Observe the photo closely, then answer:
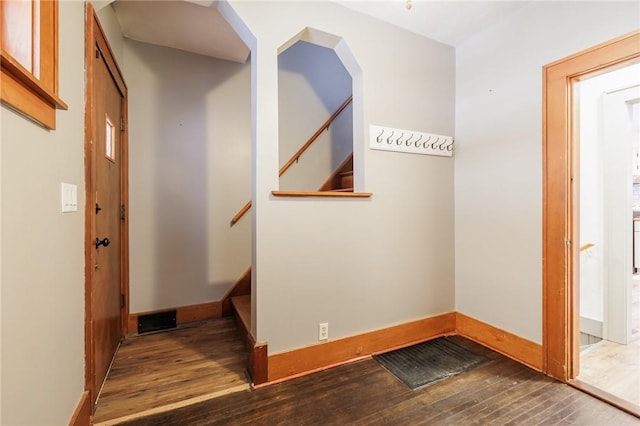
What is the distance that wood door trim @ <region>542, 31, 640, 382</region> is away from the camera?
69.7 inches

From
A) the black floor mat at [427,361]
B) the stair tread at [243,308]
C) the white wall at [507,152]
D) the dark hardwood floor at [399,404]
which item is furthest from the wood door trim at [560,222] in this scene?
the stair tread at [243,308]

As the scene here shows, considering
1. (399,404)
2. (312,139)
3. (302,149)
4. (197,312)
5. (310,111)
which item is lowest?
(399,404)

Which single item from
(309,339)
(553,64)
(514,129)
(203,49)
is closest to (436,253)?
(514,129)

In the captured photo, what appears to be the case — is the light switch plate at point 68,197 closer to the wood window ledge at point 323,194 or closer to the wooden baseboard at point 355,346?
the wood window ledge at point 323,194

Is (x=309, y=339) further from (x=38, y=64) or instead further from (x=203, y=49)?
(x=203, y=49)

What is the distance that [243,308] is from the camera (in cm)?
251

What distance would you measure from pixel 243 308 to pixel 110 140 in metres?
1.66

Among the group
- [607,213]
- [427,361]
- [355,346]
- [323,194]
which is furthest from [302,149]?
[607,213]

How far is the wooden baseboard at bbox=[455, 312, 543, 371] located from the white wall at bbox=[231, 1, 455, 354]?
0.19m

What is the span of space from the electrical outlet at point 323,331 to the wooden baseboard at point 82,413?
4.12 feet

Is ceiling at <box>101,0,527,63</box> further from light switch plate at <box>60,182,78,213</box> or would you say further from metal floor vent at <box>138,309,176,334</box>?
metal floor vent at <box>138,309,176,334</box>

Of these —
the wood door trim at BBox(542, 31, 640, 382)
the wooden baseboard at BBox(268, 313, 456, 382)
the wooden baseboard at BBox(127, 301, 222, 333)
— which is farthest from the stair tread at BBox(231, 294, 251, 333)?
the wood door trim at BBox(542, 31, 640, 382)

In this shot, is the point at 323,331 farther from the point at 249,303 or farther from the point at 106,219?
the point at 106,219

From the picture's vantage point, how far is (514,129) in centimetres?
205
